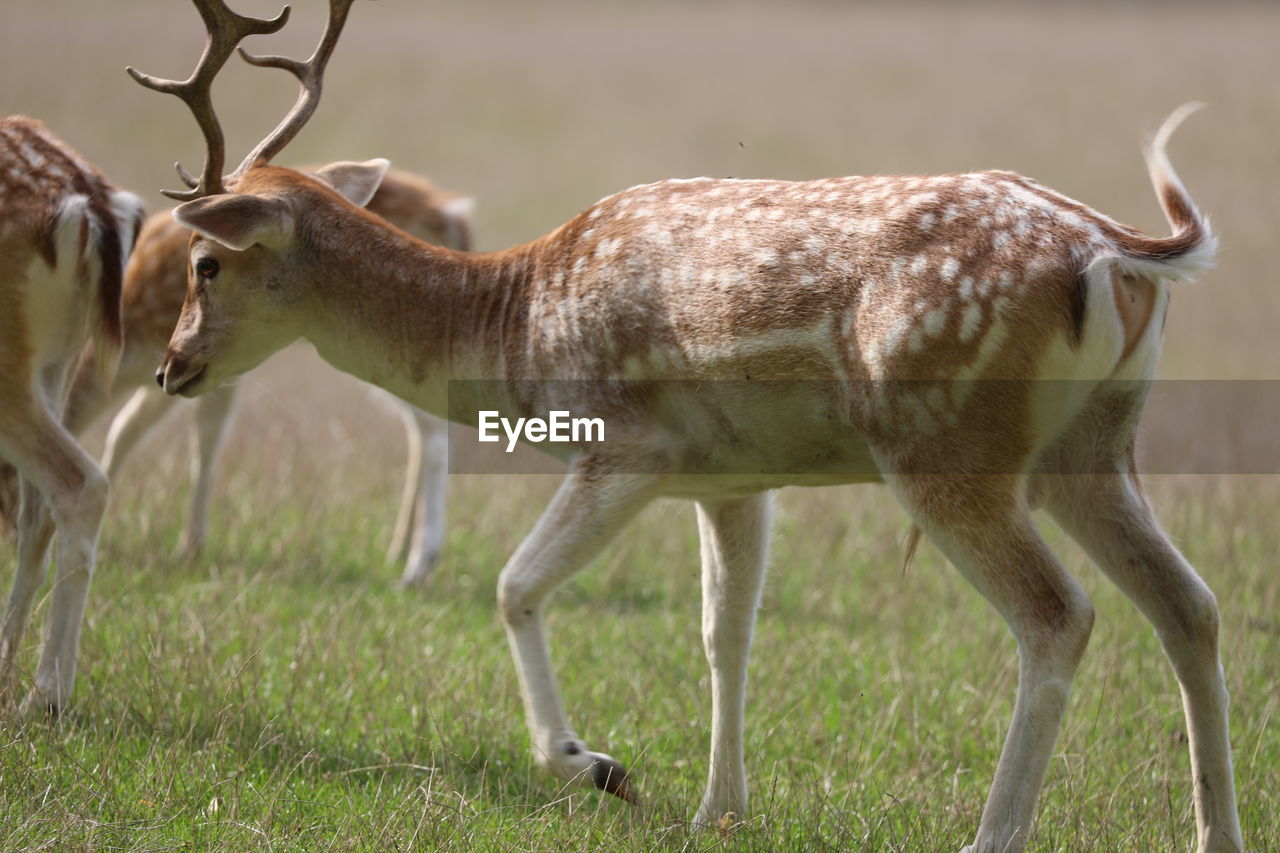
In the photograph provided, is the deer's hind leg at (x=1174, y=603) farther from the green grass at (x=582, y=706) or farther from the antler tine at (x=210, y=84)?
the antler tine at (x=210, y=84)

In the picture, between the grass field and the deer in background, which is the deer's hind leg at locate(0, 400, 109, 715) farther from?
the deer in background

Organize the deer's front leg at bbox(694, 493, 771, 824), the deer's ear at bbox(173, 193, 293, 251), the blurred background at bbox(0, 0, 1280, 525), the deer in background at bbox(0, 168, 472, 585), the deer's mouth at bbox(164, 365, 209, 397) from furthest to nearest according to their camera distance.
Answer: the blurred background at bbox(0, 0, 1280, 525) → the deer in background at bbox(0, 168, 472, 585) → the deer's mouth at bbox(164, 365, 209, 397) → the deer's front leg at bbox(694, 493, 771, 824) → the deer's ear at bbox(173, 193, 293, 251)

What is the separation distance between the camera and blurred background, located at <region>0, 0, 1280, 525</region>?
17188 millimetres

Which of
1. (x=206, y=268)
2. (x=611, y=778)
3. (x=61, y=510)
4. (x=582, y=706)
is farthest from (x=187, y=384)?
(x=611, y=778)

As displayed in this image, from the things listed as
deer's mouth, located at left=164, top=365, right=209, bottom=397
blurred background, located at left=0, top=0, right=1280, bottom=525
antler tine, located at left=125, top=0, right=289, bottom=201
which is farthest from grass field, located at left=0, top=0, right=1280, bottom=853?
blurred background, located at left=0, top=0, right=1280, bottom=525

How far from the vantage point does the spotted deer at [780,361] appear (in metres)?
3.54

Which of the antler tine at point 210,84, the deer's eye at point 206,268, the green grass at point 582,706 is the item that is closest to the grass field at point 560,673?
the green grass at point 582,706

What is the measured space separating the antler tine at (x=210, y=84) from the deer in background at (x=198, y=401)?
1539 mm

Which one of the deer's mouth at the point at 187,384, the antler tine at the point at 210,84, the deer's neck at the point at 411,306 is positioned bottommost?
the deer's mouth at the point at 187,384

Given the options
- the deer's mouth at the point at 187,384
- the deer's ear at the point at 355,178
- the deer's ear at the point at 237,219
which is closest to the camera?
the deer's ear at the point at 237,219

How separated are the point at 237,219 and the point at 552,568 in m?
1.33

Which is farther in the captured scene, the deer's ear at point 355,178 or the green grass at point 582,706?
the deer's ear at point 355,178

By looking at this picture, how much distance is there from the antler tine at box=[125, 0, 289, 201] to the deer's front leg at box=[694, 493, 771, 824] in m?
1.72

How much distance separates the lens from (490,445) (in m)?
8.88
